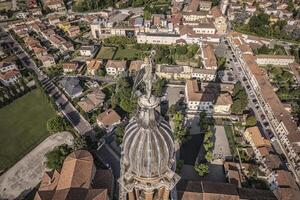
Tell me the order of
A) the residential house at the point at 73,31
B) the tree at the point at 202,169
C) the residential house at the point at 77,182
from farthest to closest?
the residential house at the point at 73,31 → the tree at the point at 202,169 → the residential house at the point at 77,182

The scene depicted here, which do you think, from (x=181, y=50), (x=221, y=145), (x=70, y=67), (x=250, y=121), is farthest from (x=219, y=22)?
(x=70, y=67)

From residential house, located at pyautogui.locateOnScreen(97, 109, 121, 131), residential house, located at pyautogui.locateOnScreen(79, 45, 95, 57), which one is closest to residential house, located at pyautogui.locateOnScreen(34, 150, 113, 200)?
residential house, located at pyautogui.locateOnScreen(97, 109, 121, 131)

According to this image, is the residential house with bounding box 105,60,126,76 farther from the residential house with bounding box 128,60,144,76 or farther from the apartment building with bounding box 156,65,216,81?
the apartment building with bounding box 156,65,216,81

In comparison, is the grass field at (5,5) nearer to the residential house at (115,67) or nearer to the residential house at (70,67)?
the residential house at (70,67)

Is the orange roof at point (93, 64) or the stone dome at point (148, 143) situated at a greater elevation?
the stone dome at point (148, 143)

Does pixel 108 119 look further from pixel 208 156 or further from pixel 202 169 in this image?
pixel 202 169

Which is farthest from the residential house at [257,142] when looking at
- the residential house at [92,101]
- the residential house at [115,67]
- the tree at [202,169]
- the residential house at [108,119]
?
the residential house at [115,67]

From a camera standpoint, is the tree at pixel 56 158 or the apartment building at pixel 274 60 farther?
the apartment building at pixel 274 60

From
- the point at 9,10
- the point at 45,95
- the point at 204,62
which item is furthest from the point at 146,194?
the point at 9,10
